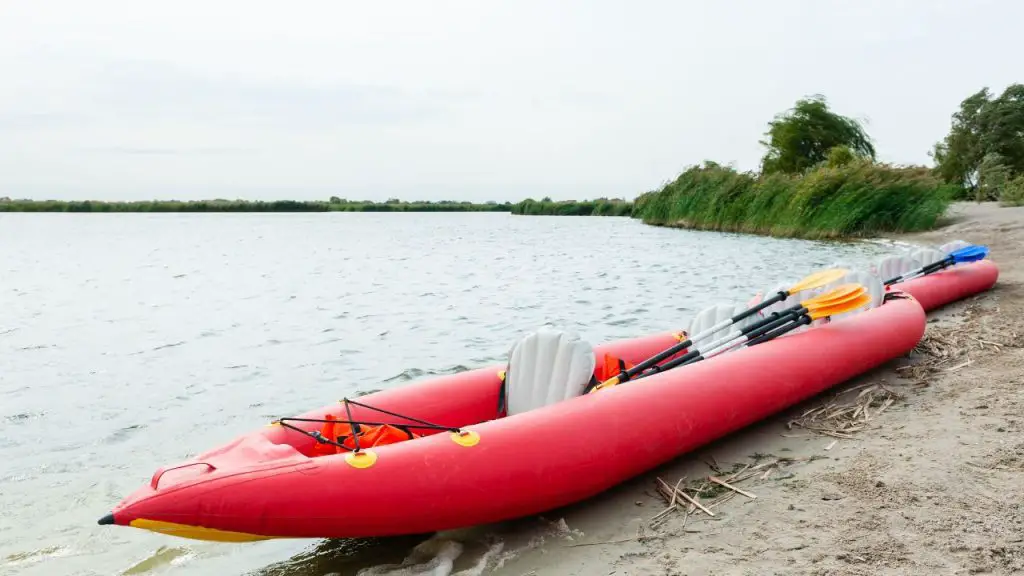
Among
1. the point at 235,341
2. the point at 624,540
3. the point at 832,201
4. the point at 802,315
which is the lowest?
the point at 235,341

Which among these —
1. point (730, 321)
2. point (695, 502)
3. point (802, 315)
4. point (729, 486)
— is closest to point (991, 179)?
point (802, 315)

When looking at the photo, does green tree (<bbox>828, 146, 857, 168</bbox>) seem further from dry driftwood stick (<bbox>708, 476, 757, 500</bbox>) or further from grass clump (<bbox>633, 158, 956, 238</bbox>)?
dry driftwood stick (<bbox>708, 476, 757, 500</bbox>)

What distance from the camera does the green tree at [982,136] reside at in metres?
29.0

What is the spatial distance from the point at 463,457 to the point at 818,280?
10.3ft

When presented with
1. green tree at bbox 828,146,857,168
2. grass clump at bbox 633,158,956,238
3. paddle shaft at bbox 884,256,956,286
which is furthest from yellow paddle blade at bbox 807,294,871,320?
green tree at bbox 828,146,857,168

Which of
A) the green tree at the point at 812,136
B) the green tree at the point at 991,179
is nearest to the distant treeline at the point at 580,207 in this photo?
the green tree at the point at 812,136

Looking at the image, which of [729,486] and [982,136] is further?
[982,136]

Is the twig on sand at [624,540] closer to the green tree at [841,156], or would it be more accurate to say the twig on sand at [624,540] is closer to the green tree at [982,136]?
the green tree at [841,156]

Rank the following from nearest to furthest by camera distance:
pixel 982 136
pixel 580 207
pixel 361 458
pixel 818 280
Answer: pixel 361 458, pixel 818 280, pixel 982 136, pixel 580 207

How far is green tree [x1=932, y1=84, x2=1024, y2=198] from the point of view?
29.0 meters

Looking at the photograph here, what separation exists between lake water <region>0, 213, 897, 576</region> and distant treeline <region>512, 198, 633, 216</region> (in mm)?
28070

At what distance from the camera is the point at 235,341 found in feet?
28.7

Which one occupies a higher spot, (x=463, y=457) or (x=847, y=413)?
(x=463, y=457)

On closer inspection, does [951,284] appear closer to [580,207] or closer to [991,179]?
[991,179]
